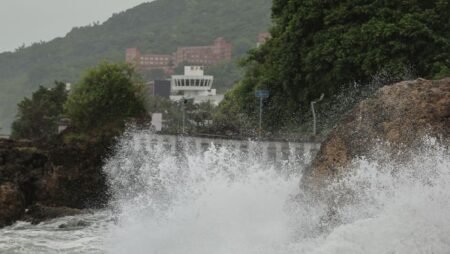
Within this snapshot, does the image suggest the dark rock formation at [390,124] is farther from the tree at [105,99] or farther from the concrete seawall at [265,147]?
the tree at [105,99]

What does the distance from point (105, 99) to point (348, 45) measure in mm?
23990

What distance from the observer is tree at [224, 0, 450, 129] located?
3441 cm

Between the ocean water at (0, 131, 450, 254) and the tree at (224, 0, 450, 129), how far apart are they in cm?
1651

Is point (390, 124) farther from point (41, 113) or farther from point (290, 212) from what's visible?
point (41, 113)

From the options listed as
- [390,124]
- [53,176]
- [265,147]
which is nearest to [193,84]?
[53,176]

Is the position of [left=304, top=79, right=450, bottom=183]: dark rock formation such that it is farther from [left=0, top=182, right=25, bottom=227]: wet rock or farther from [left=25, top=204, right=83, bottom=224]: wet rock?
[left=0, top=182, right=25, bottom=227]: wet rock

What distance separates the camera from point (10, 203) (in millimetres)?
32750

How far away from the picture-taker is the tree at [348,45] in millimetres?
34406

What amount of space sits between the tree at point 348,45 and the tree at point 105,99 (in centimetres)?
1409

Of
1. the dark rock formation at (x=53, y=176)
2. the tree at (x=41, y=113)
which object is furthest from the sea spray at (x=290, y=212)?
the tree at (x=41, y=113)

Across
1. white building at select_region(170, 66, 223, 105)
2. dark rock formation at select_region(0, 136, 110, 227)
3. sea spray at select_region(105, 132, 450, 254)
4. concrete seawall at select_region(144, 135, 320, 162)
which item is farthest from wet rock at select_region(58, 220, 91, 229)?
white building at select_region(170, 66, 223, 105)

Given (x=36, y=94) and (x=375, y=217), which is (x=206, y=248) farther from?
(x=36, y=94)

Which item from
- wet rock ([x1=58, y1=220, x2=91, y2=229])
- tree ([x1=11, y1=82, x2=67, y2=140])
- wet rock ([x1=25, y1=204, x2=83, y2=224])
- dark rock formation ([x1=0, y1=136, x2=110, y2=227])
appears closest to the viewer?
wet rock ([x1=58, y1=220, x2=91, y2=229])

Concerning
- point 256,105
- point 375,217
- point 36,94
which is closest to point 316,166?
point 375,217
